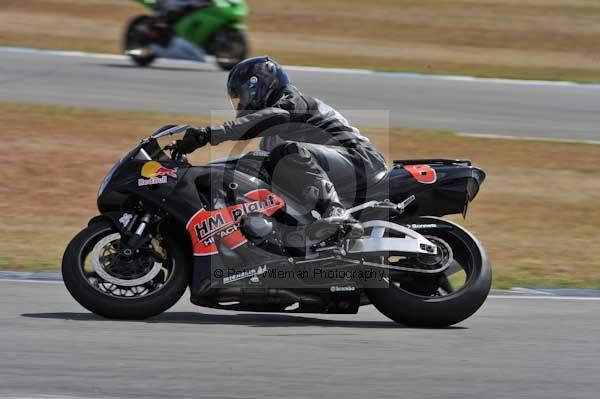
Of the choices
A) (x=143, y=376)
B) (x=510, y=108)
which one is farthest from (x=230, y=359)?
(x=510, y=108)

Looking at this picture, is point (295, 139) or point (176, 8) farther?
point (176, 8)

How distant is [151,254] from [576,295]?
3245mm

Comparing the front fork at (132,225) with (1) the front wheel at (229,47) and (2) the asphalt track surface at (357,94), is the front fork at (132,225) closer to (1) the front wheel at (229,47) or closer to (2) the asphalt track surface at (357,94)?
(2) the asphalt track surface at (357,94)

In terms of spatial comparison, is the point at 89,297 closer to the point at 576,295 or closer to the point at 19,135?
the point at 576,295

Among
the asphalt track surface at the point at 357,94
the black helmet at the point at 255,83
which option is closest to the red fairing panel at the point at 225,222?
the black helmet at the point at 255,83

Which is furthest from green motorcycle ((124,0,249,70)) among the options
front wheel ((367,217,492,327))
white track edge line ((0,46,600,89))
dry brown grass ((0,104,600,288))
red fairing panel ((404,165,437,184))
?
front wheel ((367,217,492,327))

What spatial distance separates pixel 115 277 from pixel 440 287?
74.1 inches

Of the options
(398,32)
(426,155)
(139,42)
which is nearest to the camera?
(426,155)

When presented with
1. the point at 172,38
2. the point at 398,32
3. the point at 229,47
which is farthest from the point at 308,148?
the point at 398,32

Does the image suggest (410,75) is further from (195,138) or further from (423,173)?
(195,138)

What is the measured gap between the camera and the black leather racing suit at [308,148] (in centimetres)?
673

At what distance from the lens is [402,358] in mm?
6012

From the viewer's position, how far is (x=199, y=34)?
817 inches

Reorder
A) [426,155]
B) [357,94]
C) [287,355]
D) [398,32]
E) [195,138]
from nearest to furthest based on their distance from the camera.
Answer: [287,355] < [195,138] < [426,155] < [357,94] < [398,32]
